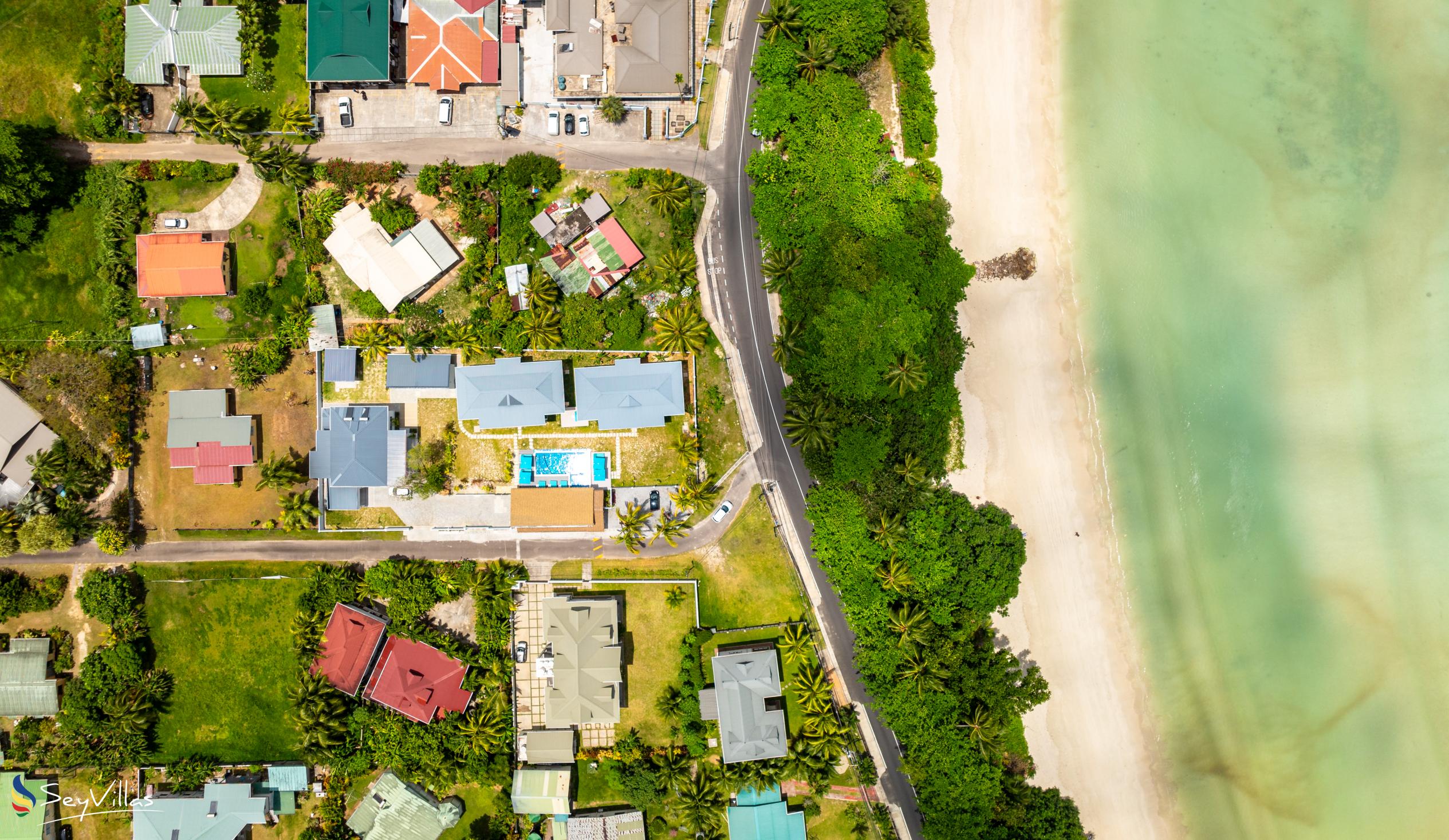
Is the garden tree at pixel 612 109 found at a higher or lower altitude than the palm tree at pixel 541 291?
higher

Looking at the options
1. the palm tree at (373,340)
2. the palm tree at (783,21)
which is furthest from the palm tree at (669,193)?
the palm tree at (373,340)

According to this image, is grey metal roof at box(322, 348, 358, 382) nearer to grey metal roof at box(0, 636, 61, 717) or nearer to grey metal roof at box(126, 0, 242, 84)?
grey metal roof at box(126, 0, 242, 84)

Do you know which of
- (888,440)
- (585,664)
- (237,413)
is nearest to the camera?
(888,440)

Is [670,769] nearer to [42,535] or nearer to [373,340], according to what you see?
[373,340]

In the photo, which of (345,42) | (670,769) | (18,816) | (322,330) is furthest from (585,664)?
(345,42)

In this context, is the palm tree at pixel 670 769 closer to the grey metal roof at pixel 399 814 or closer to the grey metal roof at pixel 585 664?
the grey metal roof at pixel 585 664

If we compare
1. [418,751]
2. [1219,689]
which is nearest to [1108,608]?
[1219,689]

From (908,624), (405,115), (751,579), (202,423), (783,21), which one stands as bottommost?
(908,624)
